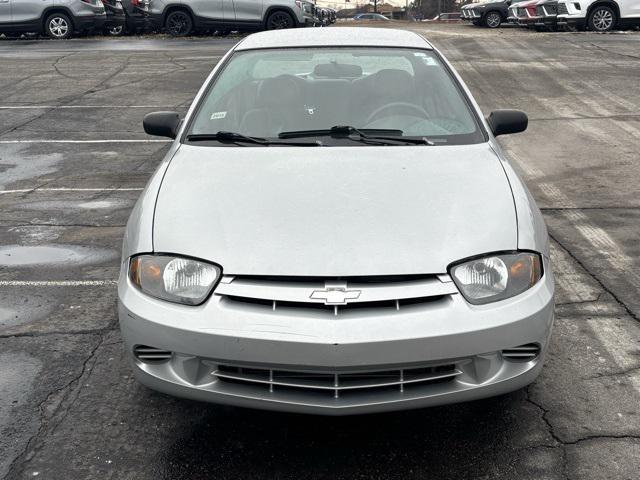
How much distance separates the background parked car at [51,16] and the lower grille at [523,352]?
855 inches

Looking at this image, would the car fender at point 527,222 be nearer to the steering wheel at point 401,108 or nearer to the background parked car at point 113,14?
the steering wheel at point 401,108

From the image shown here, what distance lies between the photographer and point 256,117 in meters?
4.63

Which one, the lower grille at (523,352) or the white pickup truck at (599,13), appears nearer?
the lower grille at (523,352)

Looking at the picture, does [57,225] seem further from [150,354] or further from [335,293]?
[335,293]

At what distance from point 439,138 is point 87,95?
10886mm

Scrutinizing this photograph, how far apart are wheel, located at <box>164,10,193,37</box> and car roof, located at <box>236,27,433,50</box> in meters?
18.4

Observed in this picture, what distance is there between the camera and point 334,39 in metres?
5.27

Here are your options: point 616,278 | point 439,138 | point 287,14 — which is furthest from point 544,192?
point 287,14

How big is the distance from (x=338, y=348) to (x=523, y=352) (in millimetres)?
771

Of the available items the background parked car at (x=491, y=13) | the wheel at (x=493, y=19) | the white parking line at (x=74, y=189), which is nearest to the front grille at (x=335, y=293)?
the white parking line at (x=74, y=189)

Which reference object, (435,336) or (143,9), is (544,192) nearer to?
(435,336)

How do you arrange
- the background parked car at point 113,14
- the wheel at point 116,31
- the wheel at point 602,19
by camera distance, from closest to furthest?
1. the wheel at point 602,19
2. the background parked car at point 113,14
3. the wheel at point 116,31

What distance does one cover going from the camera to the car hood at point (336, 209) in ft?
10.5

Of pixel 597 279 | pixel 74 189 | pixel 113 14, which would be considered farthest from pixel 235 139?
pixel 113 14
